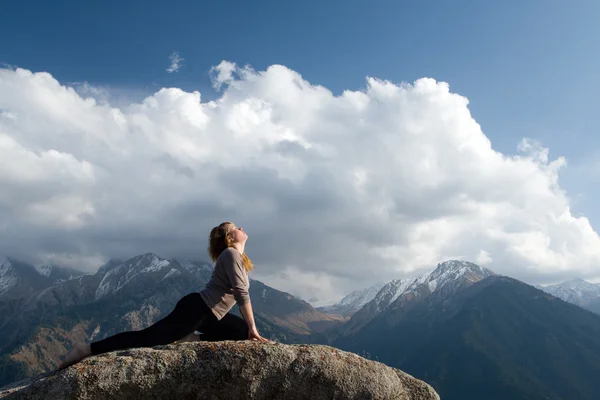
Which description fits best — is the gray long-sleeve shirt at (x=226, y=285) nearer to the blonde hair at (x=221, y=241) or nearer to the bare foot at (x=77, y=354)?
the blonde hair at (x=221, y=241)

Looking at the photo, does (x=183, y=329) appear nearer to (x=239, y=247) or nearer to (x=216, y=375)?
(x=216, y=375)

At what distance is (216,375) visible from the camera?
7.55 m

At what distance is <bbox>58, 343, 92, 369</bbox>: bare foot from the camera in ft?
25.4

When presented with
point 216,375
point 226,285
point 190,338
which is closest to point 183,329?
point 190,338

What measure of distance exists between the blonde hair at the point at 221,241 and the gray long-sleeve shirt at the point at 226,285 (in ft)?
1.52

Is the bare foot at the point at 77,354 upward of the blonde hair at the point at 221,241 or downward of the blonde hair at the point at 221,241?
downward

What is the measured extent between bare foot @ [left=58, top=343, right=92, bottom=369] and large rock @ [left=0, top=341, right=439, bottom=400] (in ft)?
0.92

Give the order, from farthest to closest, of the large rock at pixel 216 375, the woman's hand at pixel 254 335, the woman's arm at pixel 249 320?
the woman's arm at pixel 249 320 → the woman's hand at pixel 254 335 → the large rock at pixel 216 375

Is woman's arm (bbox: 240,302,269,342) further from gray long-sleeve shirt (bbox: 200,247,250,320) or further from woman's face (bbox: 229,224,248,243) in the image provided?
woman's face (bbox: 229,224,248,243)

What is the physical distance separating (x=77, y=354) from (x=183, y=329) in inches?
69.5

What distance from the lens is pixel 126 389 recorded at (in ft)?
23.7

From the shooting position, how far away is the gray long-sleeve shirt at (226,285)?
29.6 feet

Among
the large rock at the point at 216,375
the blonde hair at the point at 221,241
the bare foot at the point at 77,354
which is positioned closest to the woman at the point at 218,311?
the blonde hair at the point at 221,241

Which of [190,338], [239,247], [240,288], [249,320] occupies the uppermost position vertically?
[239,247]
